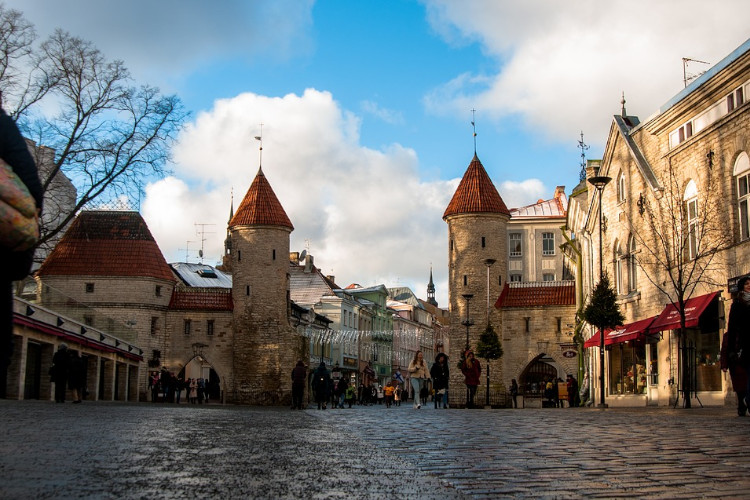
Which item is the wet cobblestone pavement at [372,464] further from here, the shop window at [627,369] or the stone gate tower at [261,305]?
the stone gate tower at [261,305]

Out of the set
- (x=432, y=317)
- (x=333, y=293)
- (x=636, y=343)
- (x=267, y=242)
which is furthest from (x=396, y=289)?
(x=636, y=343)

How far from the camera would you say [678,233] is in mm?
26656

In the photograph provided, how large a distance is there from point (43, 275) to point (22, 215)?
56.6 m

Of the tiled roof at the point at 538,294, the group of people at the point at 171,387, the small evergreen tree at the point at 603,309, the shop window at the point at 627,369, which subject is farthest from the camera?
the tiled roof at the point at 538,294

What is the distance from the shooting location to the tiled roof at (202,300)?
59.2 metres

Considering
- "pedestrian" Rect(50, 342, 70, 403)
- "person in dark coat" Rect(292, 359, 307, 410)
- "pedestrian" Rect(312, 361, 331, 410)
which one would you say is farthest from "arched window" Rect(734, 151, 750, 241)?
"pedestrian" Rect(50, 342, 70, 403)

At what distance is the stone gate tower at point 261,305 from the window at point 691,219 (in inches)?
1402

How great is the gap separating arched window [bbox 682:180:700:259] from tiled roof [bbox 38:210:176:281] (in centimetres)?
3841

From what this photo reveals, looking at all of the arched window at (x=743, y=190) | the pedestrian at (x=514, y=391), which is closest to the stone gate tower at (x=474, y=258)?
the pedestrian at (x=514, y=391)

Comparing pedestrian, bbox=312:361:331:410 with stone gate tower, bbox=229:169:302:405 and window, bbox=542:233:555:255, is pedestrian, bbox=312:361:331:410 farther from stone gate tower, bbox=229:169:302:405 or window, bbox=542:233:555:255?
window, bbox=542:233:555:255

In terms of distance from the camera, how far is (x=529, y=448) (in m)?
9.22

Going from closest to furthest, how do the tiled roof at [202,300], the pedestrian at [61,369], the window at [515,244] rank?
the pedestrian at [61,369]
the tiled roof at [202,300]
the window at [515,244]

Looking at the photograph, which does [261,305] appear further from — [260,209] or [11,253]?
[11,253]

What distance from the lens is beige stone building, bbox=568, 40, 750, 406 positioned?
23.2 metres
